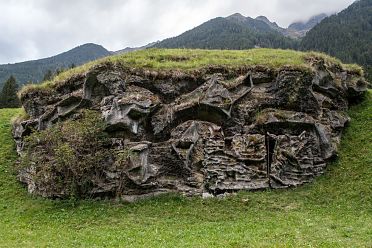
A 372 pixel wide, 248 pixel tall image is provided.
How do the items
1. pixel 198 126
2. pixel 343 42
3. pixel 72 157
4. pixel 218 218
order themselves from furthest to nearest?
pixel 343 42 → pixel 198 126 → pixel 72 157 → pixel 218 218

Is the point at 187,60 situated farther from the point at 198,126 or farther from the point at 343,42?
the point at 343,42

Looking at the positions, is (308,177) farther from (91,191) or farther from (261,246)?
(91,191)

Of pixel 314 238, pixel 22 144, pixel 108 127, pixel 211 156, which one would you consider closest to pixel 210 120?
pixel 211 156

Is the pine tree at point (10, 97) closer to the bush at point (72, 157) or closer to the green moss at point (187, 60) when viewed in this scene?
the green moss at point (187, 60)

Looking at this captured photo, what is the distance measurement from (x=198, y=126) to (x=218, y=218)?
6.58 meters

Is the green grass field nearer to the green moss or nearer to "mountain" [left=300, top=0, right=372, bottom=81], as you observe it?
the green moss

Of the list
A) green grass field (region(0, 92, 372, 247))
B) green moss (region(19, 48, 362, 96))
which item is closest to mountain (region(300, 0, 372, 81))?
green moss (region(19, 48, 362, 96))

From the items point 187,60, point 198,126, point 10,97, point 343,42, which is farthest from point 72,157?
point 343,42

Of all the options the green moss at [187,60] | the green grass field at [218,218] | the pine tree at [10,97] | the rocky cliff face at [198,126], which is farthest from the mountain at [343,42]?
the green grass field at [218,218]

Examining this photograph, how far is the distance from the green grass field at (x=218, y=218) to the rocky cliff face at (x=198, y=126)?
1.14 meters

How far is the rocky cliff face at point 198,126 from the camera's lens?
81.7ft

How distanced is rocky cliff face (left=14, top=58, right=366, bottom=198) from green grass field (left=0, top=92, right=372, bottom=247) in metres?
1.14

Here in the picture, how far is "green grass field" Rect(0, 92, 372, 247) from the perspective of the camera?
17.3m

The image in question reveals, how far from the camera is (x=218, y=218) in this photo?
21.7m
